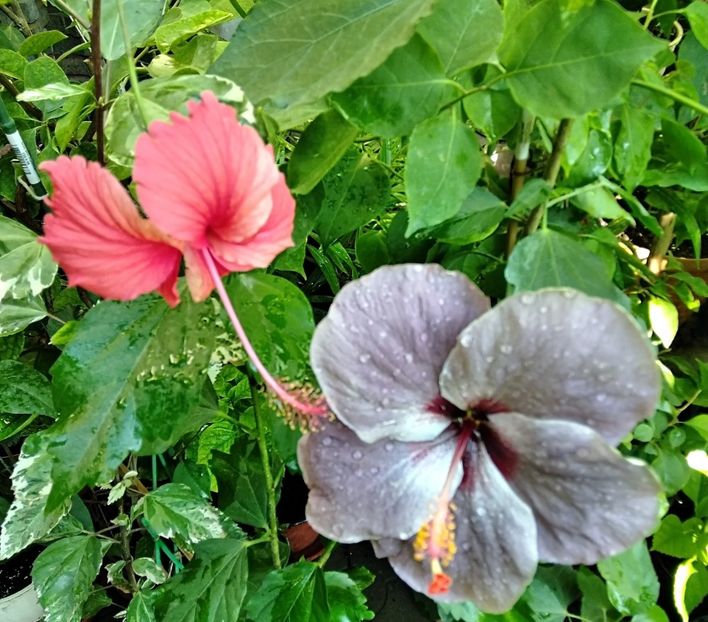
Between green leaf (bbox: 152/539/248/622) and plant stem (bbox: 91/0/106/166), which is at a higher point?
plant stem (bbox: 91/0/106/166)

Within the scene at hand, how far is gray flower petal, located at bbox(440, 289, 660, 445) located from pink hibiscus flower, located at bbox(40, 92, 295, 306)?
0.44ft

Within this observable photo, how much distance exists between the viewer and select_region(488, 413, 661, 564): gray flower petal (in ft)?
1.15

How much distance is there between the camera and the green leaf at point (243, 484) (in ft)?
2.61

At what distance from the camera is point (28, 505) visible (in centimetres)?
72

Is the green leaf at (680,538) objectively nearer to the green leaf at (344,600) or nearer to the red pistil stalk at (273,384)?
the green leaf at (344,600)

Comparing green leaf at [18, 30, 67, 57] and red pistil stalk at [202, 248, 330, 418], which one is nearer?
red pistil stalk at [202, 248, 330, 418]

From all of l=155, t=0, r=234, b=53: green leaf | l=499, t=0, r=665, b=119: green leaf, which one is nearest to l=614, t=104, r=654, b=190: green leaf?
l=499, t=0, r=665, b=119: green leaf

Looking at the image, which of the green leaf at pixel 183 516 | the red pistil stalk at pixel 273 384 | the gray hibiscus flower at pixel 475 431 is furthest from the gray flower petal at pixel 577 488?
the green leaf at pixel 183 516

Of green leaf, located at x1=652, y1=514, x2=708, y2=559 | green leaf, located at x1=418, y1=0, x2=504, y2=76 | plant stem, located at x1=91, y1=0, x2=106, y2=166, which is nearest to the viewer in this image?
green leaf, located at x1=418, y1=0, x2=504, y2=76

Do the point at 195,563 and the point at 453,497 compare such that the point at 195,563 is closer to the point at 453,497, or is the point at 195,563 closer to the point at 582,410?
the point at 453,497

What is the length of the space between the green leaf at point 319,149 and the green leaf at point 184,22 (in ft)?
1.03

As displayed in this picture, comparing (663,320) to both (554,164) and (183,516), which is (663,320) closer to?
(554,164)

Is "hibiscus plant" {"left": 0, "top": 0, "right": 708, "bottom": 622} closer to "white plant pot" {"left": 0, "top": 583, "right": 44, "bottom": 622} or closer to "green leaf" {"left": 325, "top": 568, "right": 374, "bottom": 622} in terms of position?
"green leaf" {"left": 325, "top": 568, "right": 374, "bottom": 622}

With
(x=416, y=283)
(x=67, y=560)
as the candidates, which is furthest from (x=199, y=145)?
(x=67, y=560)
